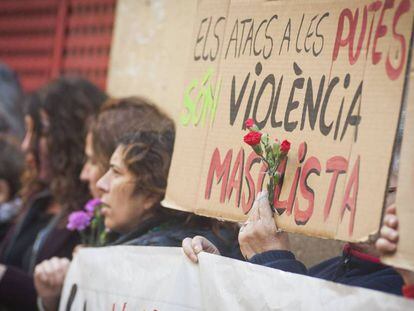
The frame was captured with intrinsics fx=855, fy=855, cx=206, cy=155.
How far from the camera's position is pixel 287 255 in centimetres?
225

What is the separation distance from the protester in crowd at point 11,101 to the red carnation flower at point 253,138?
136 inches

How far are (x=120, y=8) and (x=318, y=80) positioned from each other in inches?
112

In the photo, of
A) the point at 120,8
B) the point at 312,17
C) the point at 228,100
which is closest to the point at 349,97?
the point at 312,17

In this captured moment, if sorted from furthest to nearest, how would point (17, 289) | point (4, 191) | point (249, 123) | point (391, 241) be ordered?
point (4, 191) → point (17, 289) → point (249, 123) → point (391, 241)

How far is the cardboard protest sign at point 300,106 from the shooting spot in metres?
2.04

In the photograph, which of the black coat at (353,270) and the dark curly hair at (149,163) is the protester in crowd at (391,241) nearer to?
the black coat at (353,270)

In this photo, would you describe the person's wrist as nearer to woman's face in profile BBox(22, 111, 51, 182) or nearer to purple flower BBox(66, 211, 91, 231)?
purple flower BBox(66, 211, 91, 231)

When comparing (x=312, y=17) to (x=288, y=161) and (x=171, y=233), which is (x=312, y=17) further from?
(x=171, y=233)

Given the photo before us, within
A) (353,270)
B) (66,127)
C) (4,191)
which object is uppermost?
(66,127)

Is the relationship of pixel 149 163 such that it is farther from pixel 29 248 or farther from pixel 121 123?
pixel 29 248

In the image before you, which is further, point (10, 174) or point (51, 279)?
point (10, 174)

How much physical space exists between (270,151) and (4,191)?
2687mm

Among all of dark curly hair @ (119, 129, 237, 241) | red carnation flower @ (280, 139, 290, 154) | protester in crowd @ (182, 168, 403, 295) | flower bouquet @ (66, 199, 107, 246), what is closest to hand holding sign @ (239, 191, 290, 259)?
protester in crowd @ (182, 168, 403, 295)

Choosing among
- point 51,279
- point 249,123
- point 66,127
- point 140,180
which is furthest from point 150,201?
point 66,127
